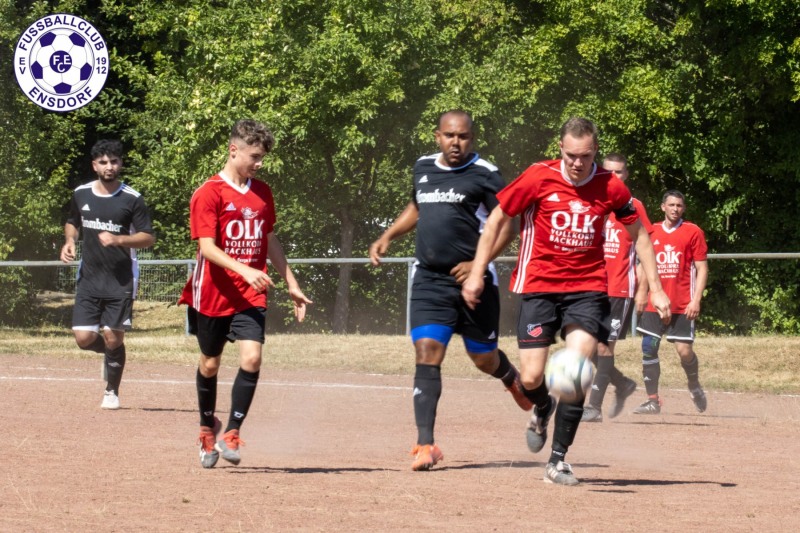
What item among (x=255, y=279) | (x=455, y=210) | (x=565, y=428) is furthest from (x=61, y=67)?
(x=565, y=428)

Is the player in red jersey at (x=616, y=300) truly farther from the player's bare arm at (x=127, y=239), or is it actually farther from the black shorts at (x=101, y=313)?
the black shorts at (x=101, y=313)

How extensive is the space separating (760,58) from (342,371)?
10476 mm

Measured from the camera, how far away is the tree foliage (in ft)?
87.2

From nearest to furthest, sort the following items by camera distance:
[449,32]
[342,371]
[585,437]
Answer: [585,437] < [342,371] < [449,32]

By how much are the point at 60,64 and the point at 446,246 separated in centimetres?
1326

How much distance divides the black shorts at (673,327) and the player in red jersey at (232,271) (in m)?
5.58

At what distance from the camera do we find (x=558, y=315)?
7.97 metres

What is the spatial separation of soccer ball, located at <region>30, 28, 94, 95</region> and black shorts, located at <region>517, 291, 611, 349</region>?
1317 cm

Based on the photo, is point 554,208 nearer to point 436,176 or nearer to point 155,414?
point 436,176

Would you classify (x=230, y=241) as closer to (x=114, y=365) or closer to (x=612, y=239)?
(x=114, y=365)

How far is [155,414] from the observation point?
37.9 feet

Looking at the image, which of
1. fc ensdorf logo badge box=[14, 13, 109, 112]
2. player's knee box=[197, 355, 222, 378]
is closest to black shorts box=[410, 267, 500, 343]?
player's knee box=[197, 355, 222, 378]

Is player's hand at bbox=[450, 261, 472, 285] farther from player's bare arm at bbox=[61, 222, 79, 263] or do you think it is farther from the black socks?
player's bare arm at bbox=[61, 222, 79, 263]

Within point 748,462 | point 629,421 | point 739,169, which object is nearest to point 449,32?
point 739,169
